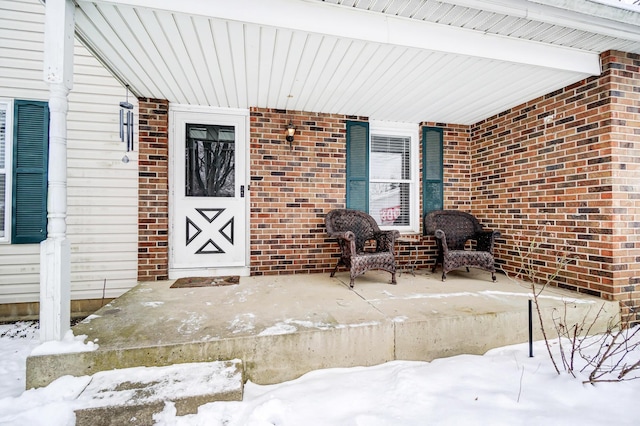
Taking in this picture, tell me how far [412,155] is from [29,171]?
5.08 meters

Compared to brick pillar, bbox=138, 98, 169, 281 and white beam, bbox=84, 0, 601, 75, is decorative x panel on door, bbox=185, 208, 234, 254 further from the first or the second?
white beam, bbox=84, 0, 601, 75

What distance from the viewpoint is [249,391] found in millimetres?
1943

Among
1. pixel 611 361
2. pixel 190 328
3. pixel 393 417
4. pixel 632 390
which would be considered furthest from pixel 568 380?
pixel 190 328

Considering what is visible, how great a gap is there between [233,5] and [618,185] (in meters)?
3.86

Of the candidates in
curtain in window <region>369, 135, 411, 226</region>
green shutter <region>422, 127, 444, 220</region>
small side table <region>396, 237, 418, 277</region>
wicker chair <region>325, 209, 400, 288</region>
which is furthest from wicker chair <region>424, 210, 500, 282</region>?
wicker chair <region>325, 209, 400, 288</region>

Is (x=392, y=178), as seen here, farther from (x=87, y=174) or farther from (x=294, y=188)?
(x=87, y=174)

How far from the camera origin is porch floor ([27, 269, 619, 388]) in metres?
1.94

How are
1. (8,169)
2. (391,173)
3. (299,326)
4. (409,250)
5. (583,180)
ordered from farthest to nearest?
(391,173)
(409,250)
(8,169)
(583,180)
(299,326)

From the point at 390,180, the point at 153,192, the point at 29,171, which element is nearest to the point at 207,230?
the point at 153,192

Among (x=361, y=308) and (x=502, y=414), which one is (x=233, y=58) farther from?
(x=502, y=414)

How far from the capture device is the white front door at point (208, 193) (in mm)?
3879

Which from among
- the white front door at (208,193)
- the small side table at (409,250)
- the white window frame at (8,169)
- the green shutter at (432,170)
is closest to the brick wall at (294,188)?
the white front door at (208,193)

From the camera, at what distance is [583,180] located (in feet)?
10.3

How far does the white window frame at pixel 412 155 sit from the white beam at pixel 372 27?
6.64 feet
